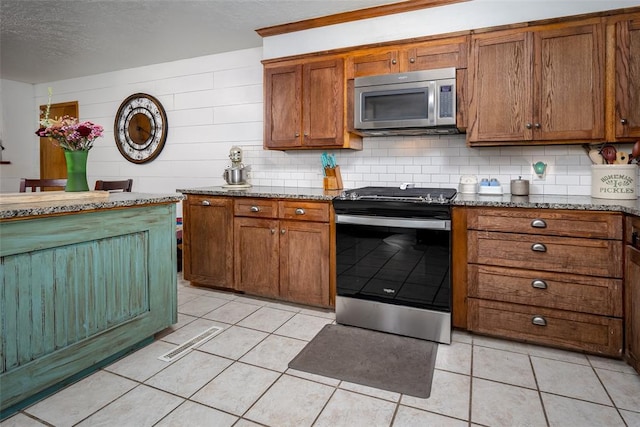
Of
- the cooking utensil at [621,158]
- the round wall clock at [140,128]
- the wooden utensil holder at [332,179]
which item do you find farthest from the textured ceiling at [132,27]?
the cooking utensil at [621,158]

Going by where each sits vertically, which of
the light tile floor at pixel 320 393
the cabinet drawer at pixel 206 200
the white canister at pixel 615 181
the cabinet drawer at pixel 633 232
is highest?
the white canister at pixel 615 181

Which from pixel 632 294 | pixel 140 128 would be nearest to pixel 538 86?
pixel 632 294

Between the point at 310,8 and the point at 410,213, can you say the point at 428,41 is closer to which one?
the point at 310,8

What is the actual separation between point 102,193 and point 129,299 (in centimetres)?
65

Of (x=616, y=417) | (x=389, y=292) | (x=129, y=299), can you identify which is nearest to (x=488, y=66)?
(x=389, y=292)

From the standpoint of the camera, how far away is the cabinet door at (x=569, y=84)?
237cm

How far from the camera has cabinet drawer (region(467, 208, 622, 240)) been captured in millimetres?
2092

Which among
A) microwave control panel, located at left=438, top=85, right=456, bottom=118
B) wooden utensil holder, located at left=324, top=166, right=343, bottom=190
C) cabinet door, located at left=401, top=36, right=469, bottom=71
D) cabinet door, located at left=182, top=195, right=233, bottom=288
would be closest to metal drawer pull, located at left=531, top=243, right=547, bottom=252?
microwave control panel, located at left=438, top=85, right=456, bottom=118

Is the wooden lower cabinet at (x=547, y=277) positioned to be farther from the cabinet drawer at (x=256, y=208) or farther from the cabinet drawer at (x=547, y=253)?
the cabinet drawer at (x=256, y=208)

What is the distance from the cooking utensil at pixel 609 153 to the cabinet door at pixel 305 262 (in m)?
1.94

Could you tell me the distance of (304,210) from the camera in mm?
2887

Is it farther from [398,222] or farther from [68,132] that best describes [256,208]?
[68,132]

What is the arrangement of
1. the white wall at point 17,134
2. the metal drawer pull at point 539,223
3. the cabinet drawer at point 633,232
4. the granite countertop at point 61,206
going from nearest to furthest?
the granite countertop at point 61,206 → the cabinet drawer at point 633,232 → the metal drawer pull at point 539,223 → the white wall at point 17,134

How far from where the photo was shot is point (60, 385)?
1850mm
